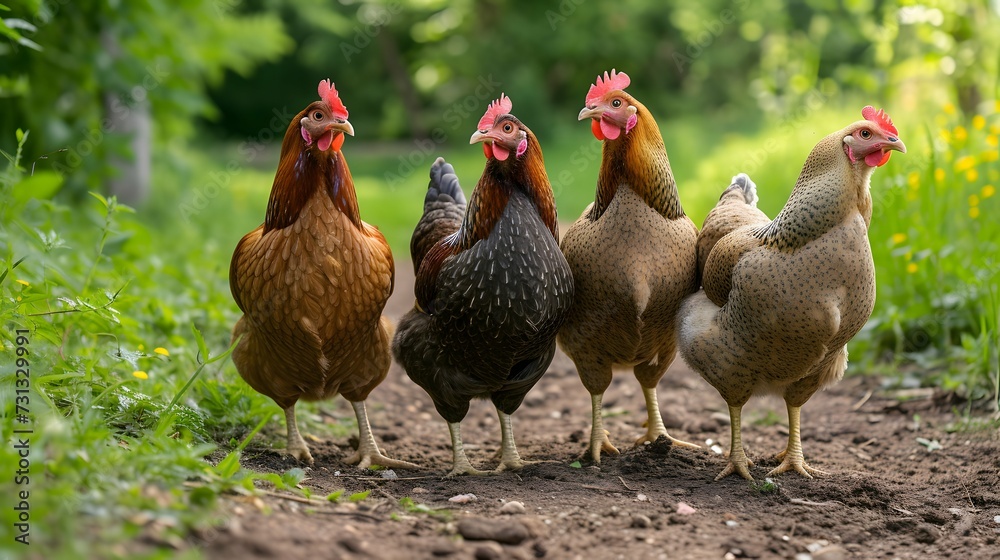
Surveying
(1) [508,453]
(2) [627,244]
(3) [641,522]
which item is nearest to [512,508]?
(3) [641,522]

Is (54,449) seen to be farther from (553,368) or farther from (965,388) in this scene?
(965,388)

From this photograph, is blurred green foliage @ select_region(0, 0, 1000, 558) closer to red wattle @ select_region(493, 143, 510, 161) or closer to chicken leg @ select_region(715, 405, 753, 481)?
red wattle @ select_region(493, 143, 510, 161)

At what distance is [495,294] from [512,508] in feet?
2.71

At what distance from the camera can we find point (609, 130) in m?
3.51

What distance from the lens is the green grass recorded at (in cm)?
225

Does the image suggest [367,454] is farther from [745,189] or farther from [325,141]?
[745,189]

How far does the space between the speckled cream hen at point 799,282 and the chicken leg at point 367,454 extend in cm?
139

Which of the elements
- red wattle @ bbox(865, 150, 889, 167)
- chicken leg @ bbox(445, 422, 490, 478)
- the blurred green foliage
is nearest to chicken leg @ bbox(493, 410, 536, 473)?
chicken leg @ bbox(445, 422, 490, 478)

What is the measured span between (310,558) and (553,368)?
12.2 ft

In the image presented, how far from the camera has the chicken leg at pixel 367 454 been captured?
3822mm

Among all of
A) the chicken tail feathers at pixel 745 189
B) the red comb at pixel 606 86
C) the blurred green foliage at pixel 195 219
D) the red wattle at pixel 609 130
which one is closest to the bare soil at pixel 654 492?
the blurred green foliage at pixel 195 219

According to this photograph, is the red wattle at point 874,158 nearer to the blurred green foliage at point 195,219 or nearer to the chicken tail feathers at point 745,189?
the chicken tail feathers at point 745,189

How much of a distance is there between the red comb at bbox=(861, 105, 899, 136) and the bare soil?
141 cm

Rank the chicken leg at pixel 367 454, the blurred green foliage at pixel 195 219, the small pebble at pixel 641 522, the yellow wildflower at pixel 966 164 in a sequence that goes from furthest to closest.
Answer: the yellow wildflower at pixel 966 164 → the chicken leg at pixel 367 454 → the small pebble at pixel 641 522 → the blurred green foliage at pixel 195 219
